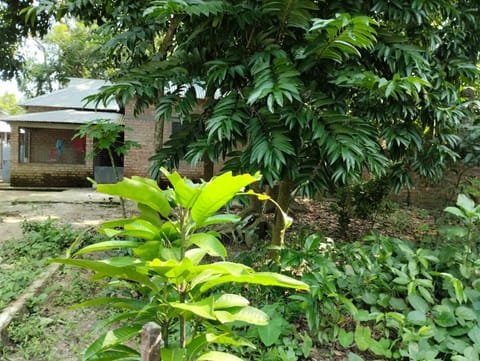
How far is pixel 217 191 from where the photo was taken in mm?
1161

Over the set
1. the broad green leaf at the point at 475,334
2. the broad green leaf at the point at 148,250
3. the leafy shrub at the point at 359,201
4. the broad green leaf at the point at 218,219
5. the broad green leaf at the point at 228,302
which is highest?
the broad green leaf at the point at 218,219

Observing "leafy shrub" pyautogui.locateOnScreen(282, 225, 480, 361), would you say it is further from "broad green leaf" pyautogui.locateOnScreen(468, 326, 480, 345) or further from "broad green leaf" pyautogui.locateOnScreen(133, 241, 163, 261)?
"broad green leaf" pyautogui.locateOnScreen(133, 241, 163, 261)

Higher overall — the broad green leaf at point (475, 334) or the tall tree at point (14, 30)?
the tall tree at point (14, 30)

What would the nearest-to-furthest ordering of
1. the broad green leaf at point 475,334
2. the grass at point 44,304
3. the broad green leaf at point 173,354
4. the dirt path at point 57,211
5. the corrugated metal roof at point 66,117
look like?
the broad green leaf at point 173,354 → the broad green leaf at point 475,334 → the grass at point 44,304 → the dirt path at point 57,211 → the corrugated metal roof at point 66,117

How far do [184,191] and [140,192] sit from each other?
0.50ft

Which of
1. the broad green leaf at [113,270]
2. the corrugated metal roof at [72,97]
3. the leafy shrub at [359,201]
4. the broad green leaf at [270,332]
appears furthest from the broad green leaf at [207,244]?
the corrugated metal roof at [72,97]

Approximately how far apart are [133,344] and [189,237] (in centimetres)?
195

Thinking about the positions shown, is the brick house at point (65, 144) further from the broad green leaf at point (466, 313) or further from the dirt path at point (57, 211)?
the broad green leaf at point (466, 313)

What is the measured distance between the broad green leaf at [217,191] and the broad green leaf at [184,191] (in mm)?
20

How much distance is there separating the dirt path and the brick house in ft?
7.97

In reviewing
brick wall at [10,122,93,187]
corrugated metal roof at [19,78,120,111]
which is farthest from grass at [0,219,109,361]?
corrugated metal roof at [19,78,120,111]

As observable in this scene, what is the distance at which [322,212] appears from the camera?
768cm

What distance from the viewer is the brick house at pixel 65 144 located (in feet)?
38.4

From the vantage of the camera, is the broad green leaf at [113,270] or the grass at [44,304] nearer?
the broad green leaf at [113,270]
